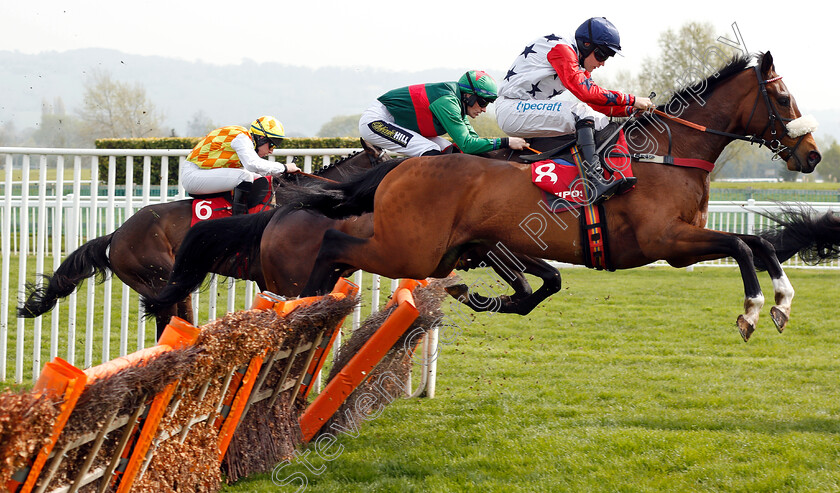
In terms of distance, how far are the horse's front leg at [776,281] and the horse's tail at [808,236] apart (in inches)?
18.9

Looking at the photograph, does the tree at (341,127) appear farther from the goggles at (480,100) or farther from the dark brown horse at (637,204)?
the dark brown horse at (637,204)

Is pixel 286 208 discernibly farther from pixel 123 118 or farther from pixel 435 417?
pixel 123 118

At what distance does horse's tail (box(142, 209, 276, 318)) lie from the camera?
4.62 meters

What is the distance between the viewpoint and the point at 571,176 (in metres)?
3.54

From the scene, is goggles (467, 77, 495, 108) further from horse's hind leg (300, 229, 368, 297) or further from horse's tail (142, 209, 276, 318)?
horse's tail (142, 209, 276, 318)

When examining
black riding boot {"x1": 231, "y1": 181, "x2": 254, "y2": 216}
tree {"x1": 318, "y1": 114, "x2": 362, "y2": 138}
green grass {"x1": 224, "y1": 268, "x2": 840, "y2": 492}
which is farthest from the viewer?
tree {"x1": 318, "y1": 114, "x2": 362, "y2": 138}

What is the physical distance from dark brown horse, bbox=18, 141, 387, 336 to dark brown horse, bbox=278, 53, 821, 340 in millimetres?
1432

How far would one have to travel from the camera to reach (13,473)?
1.92 m

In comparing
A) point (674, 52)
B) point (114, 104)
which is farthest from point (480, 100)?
point (114, 104)

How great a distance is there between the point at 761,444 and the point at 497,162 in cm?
203

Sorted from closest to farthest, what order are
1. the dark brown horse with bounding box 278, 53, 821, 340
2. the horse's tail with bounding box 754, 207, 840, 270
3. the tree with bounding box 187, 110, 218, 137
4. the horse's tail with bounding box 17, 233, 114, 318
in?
the dark brown horse with bounding box 278, 53, 821, 340, the horse's tail with bounding box 754, 207, 840, 270, the horse's tail with bounding box 17, 233, 114, 318, the tree with bounding box 187, 110, 218, 137

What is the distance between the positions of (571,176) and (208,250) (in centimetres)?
223

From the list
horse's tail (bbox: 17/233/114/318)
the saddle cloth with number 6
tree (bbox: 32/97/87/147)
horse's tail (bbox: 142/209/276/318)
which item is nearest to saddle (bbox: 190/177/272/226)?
horse's tail (bbox: 142/209/276/318)

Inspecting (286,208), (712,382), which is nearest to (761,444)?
(712,382)
